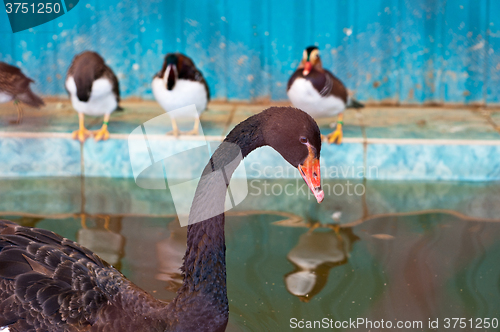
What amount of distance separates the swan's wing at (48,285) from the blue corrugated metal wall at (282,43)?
349 cm

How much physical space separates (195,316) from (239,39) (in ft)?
12.2

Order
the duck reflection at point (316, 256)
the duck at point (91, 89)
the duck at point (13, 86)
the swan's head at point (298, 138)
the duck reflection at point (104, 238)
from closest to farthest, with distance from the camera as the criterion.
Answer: the swan's head at point (298, 138) < the duck reflection at point (316, 256) < the duck reflection at point (104, 238) < the duck at point (91, 89) < the duck at point (13, 86)

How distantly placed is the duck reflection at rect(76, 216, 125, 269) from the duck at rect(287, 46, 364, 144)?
1.59 metres

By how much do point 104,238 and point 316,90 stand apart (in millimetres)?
1823

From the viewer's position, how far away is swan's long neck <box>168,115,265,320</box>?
1.80 meters

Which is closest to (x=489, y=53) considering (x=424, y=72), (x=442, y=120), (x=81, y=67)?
(x=424, y=72)

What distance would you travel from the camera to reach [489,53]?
16.6 feet

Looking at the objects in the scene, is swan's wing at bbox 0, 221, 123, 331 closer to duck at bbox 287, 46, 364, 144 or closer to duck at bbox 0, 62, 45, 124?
duck at bbox 287, 46, 364, 144

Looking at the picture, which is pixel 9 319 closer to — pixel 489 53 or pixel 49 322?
pixel 49 322

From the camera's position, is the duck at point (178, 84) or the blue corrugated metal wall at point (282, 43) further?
the blue corrugated metal wall at point (282, 43)

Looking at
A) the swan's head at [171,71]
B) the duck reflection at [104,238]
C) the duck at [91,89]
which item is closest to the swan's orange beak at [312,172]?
the duck reflection at [104,238]

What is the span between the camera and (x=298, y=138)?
1.73 meters

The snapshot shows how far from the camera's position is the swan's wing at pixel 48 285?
1.81m

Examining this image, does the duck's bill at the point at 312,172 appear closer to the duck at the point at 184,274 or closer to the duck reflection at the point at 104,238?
the duck at the point at 184,274
